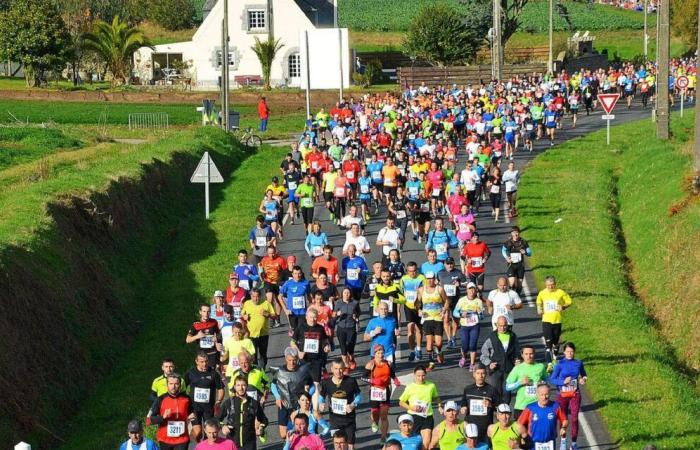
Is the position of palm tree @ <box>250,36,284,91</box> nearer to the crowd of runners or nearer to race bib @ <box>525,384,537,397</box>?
the crowd of runners

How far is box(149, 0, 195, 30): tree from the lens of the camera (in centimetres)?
11238

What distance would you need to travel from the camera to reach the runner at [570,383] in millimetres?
17625

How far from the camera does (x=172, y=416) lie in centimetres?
1631

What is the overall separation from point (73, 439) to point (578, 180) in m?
25.0

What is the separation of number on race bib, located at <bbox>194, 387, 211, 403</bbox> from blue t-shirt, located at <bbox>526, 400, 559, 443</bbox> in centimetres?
433

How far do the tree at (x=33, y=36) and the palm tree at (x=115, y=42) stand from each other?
208 cm

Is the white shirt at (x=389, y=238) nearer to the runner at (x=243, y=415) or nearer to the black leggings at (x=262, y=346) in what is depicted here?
the black leggings at (x=262, y=346)

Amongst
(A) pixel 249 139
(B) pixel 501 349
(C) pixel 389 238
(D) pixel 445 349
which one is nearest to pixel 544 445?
(B) pixel 501 349

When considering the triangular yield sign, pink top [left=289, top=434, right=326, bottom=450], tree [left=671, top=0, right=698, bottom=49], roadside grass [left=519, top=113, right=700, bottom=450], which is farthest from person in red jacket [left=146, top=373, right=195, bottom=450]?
tree [left=671, top=0, right=698, bottom=49]

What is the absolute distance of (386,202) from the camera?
1339 inches

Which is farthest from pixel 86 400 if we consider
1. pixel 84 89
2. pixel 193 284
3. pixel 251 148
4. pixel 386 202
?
pixel 84 89

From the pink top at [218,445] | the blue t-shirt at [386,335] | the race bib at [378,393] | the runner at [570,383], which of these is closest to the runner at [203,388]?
the race bib at [378,393]

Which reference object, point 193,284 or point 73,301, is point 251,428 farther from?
point 193,284

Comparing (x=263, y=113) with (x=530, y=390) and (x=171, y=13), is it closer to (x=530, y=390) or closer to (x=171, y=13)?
(x=530, y=390)
